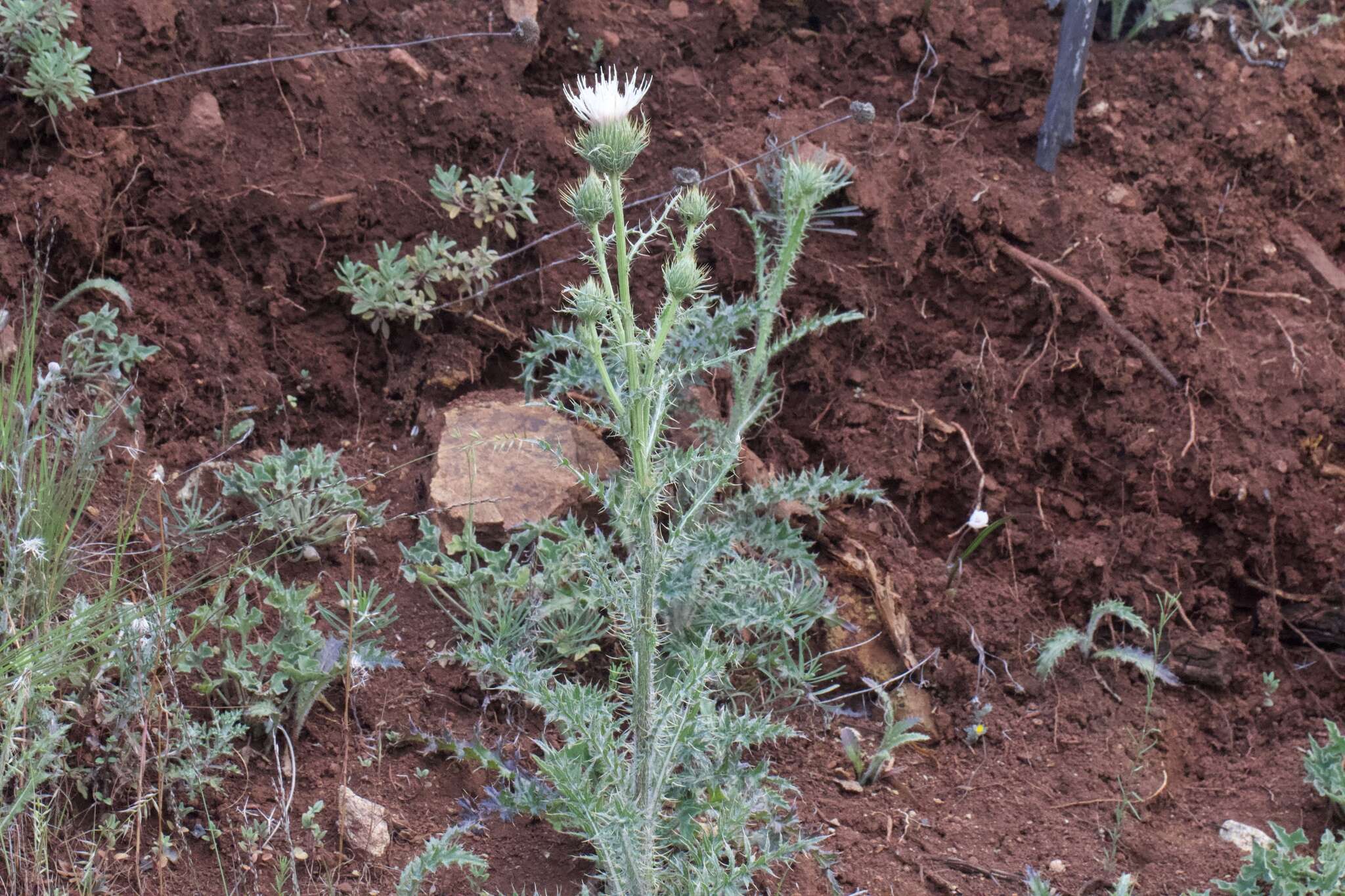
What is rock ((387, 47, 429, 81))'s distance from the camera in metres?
3.59

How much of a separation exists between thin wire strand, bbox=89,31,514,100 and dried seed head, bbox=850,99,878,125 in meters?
1.08

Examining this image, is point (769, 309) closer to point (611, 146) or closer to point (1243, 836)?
point (611, 146)

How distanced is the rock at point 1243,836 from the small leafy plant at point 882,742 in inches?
26.0

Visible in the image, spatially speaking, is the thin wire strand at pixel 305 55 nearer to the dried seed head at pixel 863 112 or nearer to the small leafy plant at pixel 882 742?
the dried seed head at pixel 863 112

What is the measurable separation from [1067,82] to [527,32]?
5.39 feet

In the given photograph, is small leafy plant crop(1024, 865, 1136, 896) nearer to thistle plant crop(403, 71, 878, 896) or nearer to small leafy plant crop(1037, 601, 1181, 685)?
thistle plant crop(403, 71, 878, 896)

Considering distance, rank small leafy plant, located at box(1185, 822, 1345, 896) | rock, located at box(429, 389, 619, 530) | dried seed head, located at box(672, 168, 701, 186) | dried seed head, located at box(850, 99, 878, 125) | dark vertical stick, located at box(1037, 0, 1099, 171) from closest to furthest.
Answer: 1. small leafy plant, located at box(1185, 822, 1345, 896)
2. rock, located at box(429, 389, 619, 530)
3. dried seed head, located at box(672, 168, 701, 186)
4. dark vertical stick, located at box(1037, 0, 1099, 171)
5. dried seed head, located at box(850, 99, 878, 125)

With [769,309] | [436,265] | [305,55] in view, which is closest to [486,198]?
[436,265]

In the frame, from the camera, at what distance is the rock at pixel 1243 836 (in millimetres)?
2557

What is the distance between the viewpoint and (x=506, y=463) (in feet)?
10.1

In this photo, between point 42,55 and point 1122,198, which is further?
point 1122,198

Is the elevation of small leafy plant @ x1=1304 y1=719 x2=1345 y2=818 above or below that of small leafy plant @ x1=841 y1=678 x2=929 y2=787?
above

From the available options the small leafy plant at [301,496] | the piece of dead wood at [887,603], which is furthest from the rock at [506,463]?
the piece of dead wood at [887,603]

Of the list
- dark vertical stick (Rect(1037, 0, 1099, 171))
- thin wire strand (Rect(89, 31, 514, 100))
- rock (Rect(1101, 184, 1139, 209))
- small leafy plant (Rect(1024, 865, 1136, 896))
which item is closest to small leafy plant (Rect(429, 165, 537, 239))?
thin wire strand (Rect(89, 31, 514, 100))
